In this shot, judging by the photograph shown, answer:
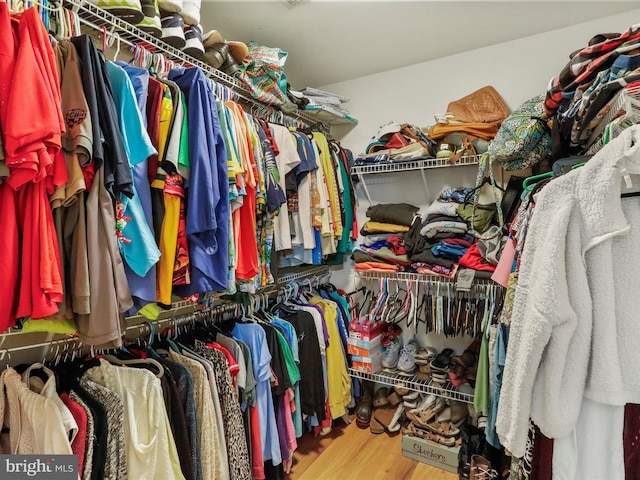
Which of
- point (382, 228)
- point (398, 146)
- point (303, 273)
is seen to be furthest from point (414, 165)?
point (303, 273)

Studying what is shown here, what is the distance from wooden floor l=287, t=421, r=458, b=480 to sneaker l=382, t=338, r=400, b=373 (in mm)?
415

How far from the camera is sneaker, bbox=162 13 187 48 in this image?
1.43m

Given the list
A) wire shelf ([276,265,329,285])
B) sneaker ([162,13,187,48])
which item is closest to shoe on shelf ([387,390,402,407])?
wire shelf ([276,265,329,285])

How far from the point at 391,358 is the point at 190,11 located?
84.9 inches

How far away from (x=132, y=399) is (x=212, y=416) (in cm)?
33

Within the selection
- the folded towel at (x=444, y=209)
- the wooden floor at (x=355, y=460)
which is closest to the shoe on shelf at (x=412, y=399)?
the wooden floor at (x=355, y=460)

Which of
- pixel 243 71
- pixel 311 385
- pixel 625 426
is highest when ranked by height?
pixel 243 71

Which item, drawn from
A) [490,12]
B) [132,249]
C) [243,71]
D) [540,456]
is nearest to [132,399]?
[132,249]

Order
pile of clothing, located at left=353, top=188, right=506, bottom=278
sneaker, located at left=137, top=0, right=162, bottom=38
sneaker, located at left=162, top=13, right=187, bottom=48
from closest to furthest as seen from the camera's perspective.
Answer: sneaker, located at left=137, top=0, right=162, bottom=38 < sneaker, located at left=162, top=13, right=187, bottom=48 < pile of clothing, located at left=353, top=188, right=506, bottom=278

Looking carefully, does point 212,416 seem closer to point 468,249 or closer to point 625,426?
point 625,426

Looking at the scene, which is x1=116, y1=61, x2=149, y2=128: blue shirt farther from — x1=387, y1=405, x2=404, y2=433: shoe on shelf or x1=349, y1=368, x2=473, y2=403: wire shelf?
x1=387, y1=405, x2=404, y2=433: shoe on shelf

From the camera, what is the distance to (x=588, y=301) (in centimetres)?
87

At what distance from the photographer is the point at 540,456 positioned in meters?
0.99

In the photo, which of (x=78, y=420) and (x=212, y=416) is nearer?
(x=78, y=420)
